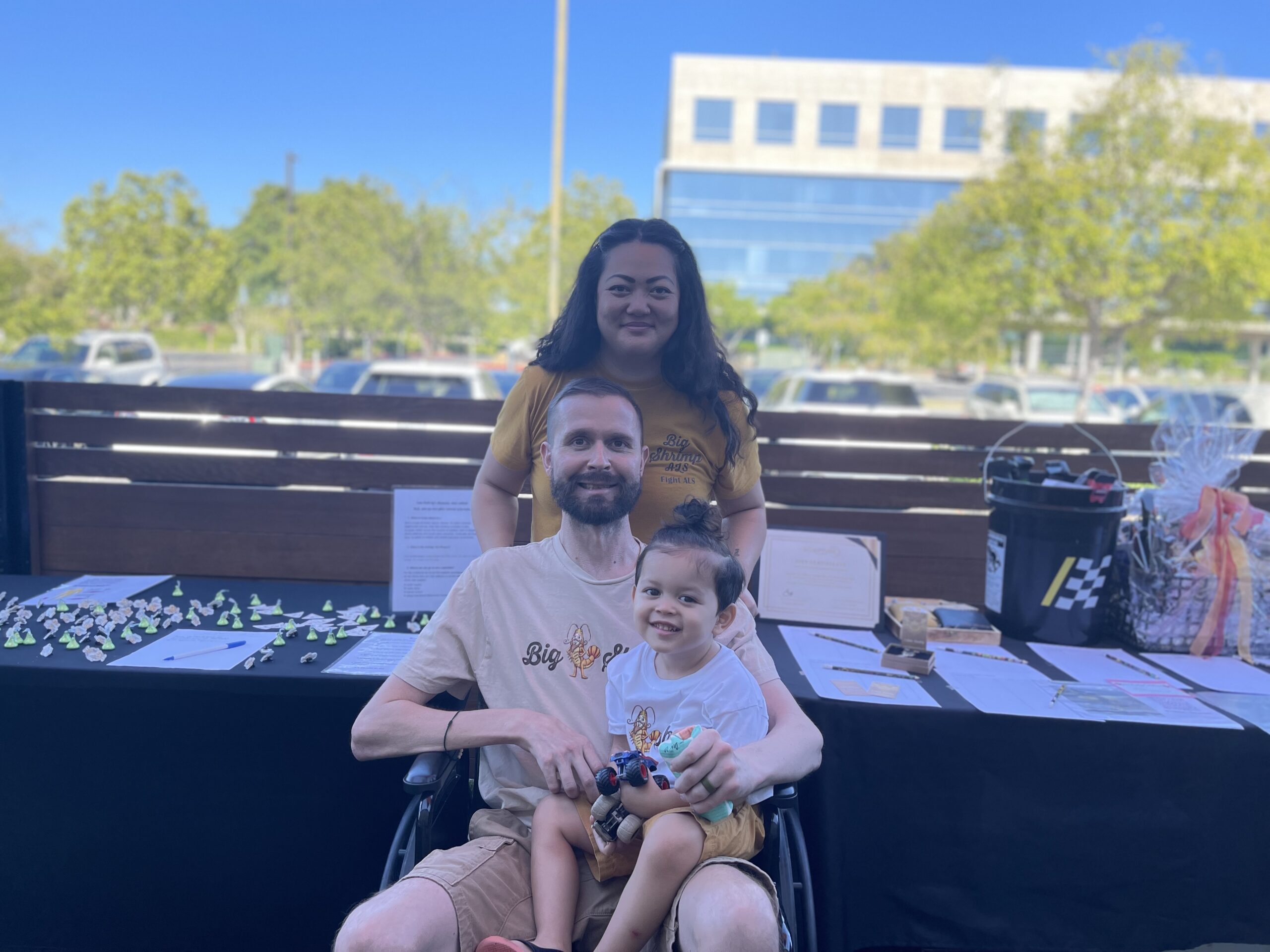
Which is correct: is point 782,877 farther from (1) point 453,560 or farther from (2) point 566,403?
(1) point 453,560

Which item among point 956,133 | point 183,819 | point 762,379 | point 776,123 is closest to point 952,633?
point 183,819

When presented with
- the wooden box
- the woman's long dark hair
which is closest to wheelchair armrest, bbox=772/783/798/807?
the woman's long dark hair

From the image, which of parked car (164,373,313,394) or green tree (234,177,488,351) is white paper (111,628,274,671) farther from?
green tree (234,177,488,351)

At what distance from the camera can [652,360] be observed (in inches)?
90.4

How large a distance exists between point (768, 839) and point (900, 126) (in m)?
50.1

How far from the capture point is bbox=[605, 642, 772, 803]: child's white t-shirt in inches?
64.1

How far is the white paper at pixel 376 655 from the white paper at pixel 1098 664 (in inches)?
77.2

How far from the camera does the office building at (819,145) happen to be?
42781 millimetres

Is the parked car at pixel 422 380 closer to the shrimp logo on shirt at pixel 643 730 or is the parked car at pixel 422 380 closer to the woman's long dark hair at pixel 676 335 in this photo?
the woman's long dark hair at pixel 676 335

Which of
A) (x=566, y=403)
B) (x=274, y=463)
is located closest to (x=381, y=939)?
(x=566, y=403)

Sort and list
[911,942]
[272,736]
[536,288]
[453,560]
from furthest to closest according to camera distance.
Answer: [536,288] → [453,560] → [272,736] → [911,942]

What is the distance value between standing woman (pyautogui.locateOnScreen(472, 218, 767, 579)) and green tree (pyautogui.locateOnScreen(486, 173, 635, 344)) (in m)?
16.4

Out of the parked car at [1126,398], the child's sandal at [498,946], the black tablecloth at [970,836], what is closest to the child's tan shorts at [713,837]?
the child's sandal at [498,946]

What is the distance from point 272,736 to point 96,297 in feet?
74.8
